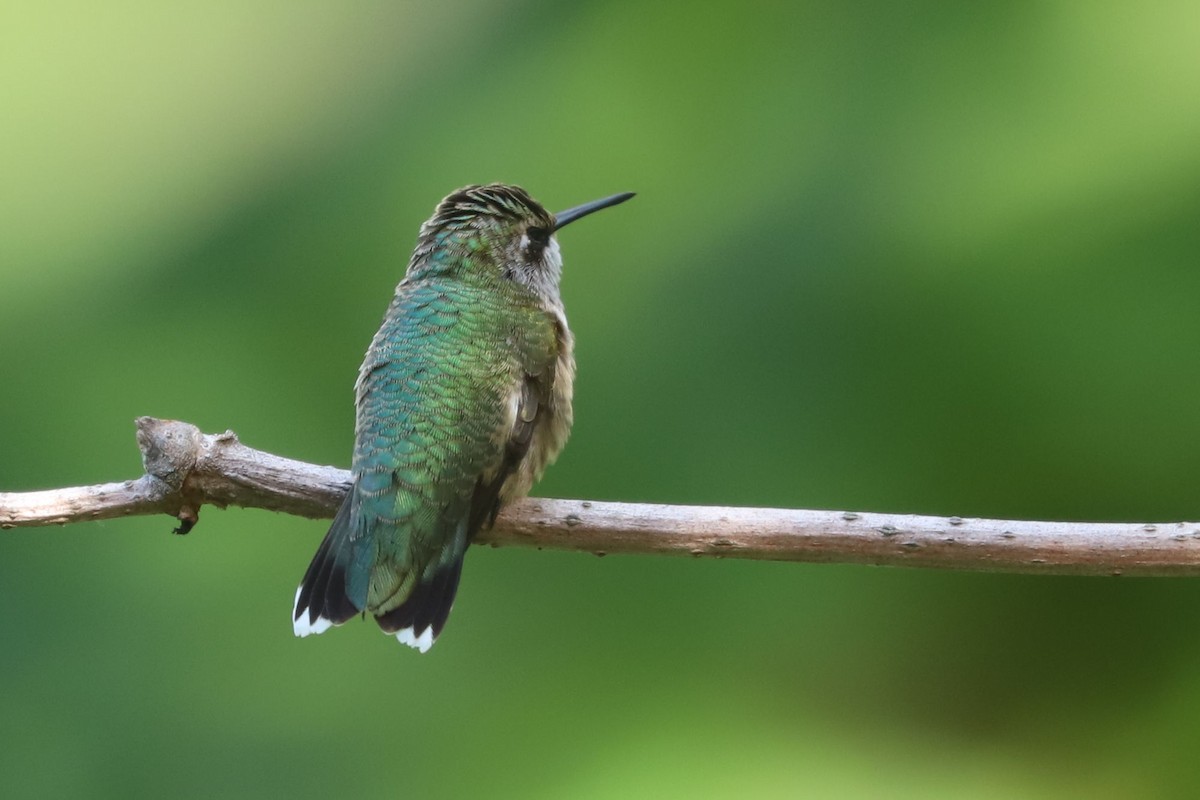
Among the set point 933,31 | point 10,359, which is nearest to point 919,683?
point 933,31

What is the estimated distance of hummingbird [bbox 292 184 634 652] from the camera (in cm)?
265

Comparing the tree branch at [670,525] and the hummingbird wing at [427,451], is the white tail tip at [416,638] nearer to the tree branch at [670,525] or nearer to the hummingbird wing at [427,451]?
A: the hummingbird wing at [427,451]

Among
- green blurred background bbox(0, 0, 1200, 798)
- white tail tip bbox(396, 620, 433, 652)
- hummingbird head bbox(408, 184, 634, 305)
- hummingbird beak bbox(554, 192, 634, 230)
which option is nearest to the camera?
white tail tip bbox(396, 620, 433, 652)

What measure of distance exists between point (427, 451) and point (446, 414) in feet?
0.33

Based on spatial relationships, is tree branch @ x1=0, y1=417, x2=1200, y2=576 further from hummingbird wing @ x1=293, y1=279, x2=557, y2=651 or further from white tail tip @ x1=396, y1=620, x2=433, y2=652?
white tail tip @ x1=396, y1=620, x2=433, y2=652

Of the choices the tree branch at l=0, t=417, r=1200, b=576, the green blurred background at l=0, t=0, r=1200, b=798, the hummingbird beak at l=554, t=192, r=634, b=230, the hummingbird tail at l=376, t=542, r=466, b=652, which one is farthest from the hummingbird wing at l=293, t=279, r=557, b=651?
the green blurred background at l=0, t=0, r=1200, b=798

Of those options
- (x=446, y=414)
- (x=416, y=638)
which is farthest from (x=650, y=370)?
(x=416, y=638)

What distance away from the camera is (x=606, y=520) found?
8.55ft

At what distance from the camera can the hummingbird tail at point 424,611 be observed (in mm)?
2598

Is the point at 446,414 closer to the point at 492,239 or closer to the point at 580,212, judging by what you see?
the point at 492,239

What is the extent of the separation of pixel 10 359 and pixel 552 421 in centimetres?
276

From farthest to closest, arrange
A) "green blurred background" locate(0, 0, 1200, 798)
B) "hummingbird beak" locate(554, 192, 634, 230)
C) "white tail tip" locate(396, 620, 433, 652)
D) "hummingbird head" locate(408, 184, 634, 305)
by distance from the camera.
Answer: "green blurred background" locate(0, 0, 1200, 798)
"hummingbird beak" locate(554, 192, 634, 230)
"hummingbird head" locate(408, 184, 634, 305)
"white tail tip" locate(396, 620, 433, 652)

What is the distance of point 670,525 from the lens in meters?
2.58

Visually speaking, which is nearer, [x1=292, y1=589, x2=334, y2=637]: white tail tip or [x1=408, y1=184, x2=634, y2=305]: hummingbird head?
[x1=292, y1=589, x2=334, y2=637]: white tail tip
